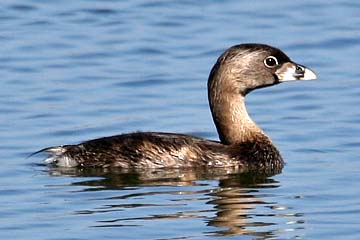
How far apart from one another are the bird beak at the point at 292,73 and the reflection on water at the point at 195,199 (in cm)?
123

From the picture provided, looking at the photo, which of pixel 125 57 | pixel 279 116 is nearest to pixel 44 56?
pixel 125 57

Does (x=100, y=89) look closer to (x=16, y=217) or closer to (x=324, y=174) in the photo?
(x=324, y=174)

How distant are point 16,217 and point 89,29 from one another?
1047 cm

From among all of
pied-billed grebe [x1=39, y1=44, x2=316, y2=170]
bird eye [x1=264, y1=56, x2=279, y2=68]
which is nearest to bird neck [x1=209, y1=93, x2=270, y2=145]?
pied-billed grebe [x1=39, y1=44, x2=316, y2=170]

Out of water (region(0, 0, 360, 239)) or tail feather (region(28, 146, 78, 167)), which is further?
tail feather (region(28, 146, 78, 167))

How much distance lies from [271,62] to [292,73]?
238 millimetres

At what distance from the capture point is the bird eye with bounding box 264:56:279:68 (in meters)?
17.2

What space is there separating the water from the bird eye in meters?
0.87

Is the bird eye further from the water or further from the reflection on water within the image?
the reflection on water

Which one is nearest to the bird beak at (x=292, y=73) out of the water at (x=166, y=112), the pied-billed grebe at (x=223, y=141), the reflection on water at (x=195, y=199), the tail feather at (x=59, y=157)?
the pied-billed grebe at (x=223, y=141)

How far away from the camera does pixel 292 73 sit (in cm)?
1722

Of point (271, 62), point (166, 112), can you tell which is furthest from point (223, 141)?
point (166, 112)

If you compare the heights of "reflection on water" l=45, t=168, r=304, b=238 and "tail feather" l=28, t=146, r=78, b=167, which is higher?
"tail feather" l=28, t=146, r=78, b=167

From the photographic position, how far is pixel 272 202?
1486 centimetres
